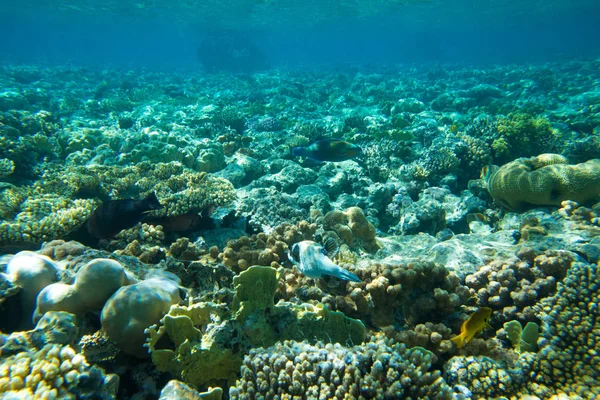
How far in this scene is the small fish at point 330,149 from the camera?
5.32m

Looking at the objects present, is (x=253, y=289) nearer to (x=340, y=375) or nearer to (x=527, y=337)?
(x=340, y=375)

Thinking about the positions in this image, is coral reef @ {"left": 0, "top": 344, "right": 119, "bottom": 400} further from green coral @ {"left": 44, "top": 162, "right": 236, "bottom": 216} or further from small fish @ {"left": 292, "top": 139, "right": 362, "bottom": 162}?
small fish @ {"left": 292, "top": 139, "right": 362, "bottom": 162}

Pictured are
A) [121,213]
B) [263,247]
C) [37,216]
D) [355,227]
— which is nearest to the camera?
[121,213]

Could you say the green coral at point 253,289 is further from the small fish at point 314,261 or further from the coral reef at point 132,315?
the coral reef at point 132,315

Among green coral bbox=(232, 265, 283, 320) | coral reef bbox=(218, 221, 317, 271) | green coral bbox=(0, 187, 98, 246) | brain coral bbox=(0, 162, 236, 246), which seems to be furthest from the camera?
brain coral bbox=(0, 162, 236, 246)

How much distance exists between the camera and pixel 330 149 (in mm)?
5387

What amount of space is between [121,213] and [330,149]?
3.51 meters

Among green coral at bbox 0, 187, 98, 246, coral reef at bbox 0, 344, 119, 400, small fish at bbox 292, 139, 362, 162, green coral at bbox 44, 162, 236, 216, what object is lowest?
coral reef at bbox 0, 344, 119, 400

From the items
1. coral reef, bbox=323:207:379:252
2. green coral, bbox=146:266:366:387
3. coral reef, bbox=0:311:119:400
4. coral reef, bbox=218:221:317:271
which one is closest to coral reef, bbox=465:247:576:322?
green coral, bbox=146:266:366:387

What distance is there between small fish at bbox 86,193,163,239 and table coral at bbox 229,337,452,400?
8.50 feet

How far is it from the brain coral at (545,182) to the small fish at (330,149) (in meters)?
3.06

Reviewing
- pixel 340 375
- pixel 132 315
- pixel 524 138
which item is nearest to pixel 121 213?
pixel 132 315

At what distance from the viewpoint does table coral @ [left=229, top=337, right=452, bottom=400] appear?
177 centimetres

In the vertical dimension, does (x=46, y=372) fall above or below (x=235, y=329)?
above
